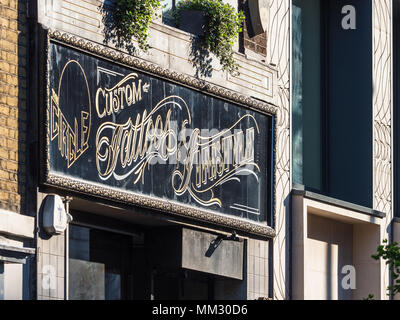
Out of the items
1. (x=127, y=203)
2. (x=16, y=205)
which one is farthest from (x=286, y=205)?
(x=16, y=205)

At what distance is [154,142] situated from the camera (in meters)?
21.9

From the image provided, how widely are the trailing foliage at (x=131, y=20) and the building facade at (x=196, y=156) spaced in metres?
0.19

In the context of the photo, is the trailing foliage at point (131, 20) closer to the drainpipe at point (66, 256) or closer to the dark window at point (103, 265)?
the drainpipe at point (66, 256)

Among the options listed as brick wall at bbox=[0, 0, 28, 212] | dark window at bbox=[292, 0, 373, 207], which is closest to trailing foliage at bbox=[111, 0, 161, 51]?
brick wall at bbox=[0, 0, 28, 212]

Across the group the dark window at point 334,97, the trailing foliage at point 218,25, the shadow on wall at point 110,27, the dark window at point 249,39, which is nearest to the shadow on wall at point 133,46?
the shadow on wall at point 110,27

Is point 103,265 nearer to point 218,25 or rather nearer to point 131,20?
point 131,20

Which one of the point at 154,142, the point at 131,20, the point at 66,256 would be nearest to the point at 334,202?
the point at 154,142

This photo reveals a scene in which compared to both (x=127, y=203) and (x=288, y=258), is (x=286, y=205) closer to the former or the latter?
(x=288, y=258)

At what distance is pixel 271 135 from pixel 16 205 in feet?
23.4

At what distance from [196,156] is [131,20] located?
2.94 m

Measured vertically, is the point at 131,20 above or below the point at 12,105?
above

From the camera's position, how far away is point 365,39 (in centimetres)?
2895

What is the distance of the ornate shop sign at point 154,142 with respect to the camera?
20.2m
